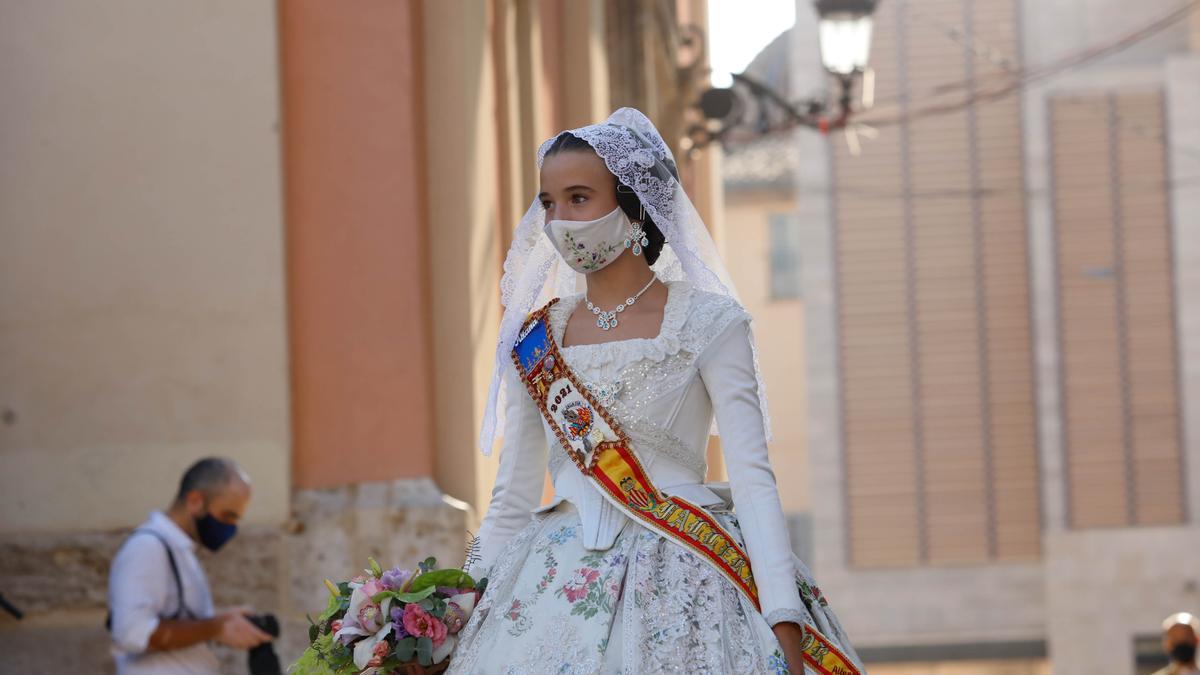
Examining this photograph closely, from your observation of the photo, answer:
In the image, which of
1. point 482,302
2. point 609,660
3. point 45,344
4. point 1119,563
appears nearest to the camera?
point 609,660

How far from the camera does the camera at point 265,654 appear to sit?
6.59 m

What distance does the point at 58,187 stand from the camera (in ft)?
23.7

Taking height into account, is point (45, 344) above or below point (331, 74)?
below

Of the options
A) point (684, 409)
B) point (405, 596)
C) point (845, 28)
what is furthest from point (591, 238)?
point (845, 28)

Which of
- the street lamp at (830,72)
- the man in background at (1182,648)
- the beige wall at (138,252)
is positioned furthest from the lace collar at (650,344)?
the street lamp at (830,72)

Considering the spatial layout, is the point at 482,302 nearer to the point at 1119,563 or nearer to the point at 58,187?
the point at 58,187

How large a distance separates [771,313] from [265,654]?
29902 millimetres

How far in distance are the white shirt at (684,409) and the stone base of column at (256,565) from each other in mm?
2665

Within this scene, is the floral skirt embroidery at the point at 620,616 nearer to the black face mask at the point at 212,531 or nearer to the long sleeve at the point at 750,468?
the long sleeve at the point at 750,468

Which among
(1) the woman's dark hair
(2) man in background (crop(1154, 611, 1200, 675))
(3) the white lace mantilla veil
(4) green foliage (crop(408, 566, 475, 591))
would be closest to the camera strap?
(3) the white lace mantilla veil

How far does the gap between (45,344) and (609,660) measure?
3811mm

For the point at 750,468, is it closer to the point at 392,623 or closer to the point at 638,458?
the point at 638,458

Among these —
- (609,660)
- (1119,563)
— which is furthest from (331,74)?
(1119,563)

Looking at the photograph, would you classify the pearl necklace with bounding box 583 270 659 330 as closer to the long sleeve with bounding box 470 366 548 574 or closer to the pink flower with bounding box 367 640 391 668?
the long sleeve with bounding box 470 366 548 574
